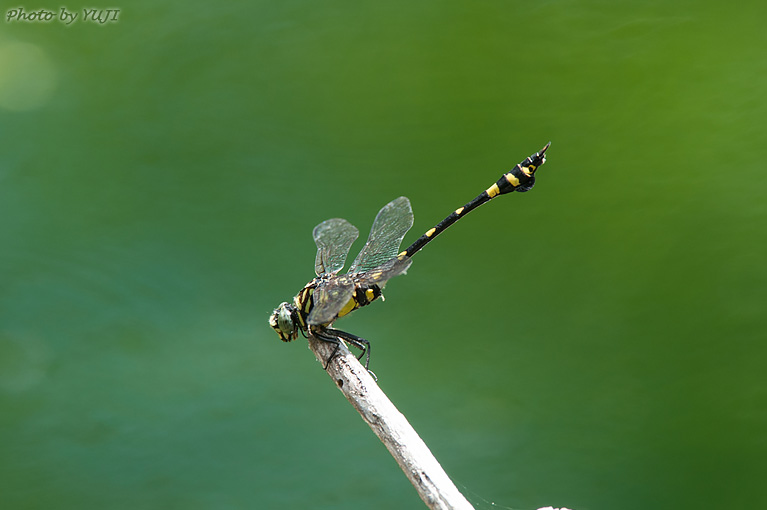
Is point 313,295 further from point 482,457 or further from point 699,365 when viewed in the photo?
point 699,365

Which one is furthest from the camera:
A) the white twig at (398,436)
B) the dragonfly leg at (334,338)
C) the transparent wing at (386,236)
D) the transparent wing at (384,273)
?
the transparent wing at (386,236)

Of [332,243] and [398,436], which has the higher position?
[332,243]

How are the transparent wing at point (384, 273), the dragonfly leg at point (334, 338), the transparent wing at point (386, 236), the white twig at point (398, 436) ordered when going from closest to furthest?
the white twig at point (398, 436) < the dragonfly leg at point (334, 338) < the transparent wing at point (384, 273) < the transparent wing at point (386, 236)

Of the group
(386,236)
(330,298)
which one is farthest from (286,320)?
(386,236)

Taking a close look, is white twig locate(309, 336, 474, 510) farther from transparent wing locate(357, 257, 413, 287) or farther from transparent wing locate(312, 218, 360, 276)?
transparent wing locate(312, 218, 360, 276)

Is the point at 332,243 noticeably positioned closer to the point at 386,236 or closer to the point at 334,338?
the point at 386,236

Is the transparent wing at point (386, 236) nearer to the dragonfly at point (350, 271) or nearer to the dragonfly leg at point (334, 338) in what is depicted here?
the dragonfly at point (350, 271)

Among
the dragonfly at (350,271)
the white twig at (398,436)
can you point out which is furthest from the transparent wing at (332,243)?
the white twig at (398,436)

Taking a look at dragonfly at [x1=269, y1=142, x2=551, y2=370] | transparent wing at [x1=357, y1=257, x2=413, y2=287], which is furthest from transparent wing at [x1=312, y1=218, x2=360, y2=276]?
transparent wing at [x1=357, y1=257, x2=413, y2=287]
